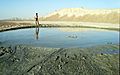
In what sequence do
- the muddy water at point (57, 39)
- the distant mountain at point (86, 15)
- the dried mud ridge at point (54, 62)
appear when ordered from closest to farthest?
1. the dried mud ridge at point (54, 62)
2. the muddy water at point (57, 39)
3. the distant mountain at point (86, 15)

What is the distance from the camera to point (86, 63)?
8.46m

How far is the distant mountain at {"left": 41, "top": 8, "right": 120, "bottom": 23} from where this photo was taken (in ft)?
223

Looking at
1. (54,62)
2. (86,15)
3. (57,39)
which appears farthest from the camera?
(86,15)

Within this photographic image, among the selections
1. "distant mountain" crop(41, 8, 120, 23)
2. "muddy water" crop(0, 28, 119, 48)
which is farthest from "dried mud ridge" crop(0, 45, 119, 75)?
"distant mountain" crop(41, 8, 120, 23)

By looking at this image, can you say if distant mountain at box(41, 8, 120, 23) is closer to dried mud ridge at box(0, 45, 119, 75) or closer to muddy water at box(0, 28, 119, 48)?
muddy water at box(0, 28, 119, 48)

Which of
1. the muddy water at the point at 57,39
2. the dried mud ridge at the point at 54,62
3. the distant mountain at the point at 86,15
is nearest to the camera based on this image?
the dried mud ridge at the point at 54,62

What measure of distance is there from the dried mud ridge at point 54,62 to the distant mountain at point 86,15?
5382cm

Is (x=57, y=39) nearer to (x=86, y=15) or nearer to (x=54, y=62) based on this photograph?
(x=54, y=62)

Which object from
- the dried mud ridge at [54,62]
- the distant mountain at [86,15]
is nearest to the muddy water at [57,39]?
the dried mud ridge at [54,62]

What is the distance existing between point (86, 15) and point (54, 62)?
71596mm

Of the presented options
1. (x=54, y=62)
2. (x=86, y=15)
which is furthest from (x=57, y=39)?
(x=86, y=15)

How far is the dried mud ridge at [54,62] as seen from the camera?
782 centimetres

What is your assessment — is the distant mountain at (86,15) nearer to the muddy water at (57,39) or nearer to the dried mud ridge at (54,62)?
the muddy water at (57,39)

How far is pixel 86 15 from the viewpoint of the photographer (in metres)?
78.6
